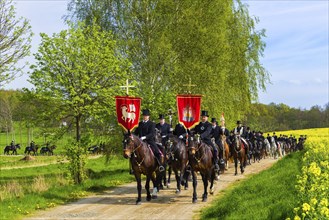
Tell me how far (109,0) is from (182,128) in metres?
12.9

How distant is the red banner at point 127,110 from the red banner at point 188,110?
62.3 inches

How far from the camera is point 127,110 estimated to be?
16891mm

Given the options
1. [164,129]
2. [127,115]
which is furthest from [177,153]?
[127,115]

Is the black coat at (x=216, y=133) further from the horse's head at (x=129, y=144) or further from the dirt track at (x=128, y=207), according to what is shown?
the horse's head at (x=129, y=144)

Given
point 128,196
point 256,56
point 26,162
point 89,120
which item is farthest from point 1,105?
point 128,196

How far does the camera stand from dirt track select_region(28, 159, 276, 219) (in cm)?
1275

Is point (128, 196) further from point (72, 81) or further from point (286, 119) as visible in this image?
point (286, 119)

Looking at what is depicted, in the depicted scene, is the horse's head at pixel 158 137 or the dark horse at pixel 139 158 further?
the horse's head at pixel 158 137

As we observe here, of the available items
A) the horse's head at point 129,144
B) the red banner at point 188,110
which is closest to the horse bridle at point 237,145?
the red banner at point 188,110

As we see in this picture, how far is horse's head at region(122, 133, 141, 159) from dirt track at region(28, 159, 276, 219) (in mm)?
1667

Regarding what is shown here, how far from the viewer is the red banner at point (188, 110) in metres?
16.2

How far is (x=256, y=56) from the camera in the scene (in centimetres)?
3744

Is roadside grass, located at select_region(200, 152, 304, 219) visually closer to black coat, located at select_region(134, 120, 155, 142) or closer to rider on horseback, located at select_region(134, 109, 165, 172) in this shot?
rider on horseback, located at select_region(134, 109, 165, 172)

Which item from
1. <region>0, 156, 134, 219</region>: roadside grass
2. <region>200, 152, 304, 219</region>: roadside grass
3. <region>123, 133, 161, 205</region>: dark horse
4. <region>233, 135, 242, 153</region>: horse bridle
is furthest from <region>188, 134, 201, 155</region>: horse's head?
<region>233, 135, 242, 153</region>: horse bridle
